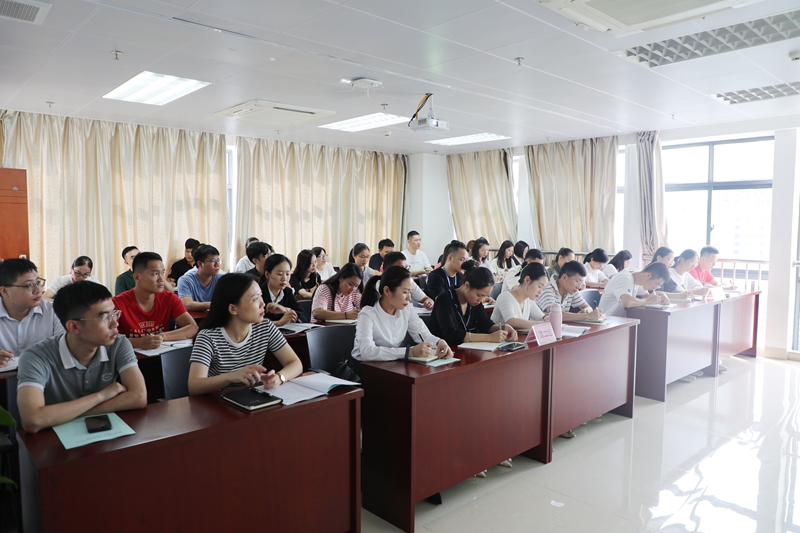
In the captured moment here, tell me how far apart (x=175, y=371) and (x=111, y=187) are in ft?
16.7

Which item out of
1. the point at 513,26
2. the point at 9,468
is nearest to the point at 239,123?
the point at 513,26

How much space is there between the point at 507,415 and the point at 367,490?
871 mm

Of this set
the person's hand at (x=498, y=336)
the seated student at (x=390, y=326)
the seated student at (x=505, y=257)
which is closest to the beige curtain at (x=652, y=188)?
the seated student at (x=505, y=257)

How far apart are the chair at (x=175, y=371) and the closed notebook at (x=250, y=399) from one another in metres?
0.48

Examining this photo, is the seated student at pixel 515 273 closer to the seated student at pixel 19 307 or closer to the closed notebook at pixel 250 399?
the closed notebook at pixel 250 399

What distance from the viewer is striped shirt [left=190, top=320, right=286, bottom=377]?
7.63 feet

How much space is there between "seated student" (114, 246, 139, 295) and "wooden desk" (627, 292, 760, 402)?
436cm

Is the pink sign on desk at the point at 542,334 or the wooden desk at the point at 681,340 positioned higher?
the pink sign on desk at the point at 542,334

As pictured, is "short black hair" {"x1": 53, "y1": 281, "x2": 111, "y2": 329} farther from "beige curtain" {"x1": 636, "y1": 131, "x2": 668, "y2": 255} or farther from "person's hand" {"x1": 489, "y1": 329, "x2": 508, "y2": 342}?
"beige curtain" {"x1": 636, "y1": 131, "x2": 668, "y2": 255}

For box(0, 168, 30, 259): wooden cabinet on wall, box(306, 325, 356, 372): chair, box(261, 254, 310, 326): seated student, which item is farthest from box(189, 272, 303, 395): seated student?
box(0, 168, 30, 259): wooden cabinet on wall

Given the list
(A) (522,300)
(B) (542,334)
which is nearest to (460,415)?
(B) (542,334)

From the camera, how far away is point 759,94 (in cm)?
521

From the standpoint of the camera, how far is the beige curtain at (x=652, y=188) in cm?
708

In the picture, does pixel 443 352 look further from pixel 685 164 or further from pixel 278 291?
pixel 685 164
